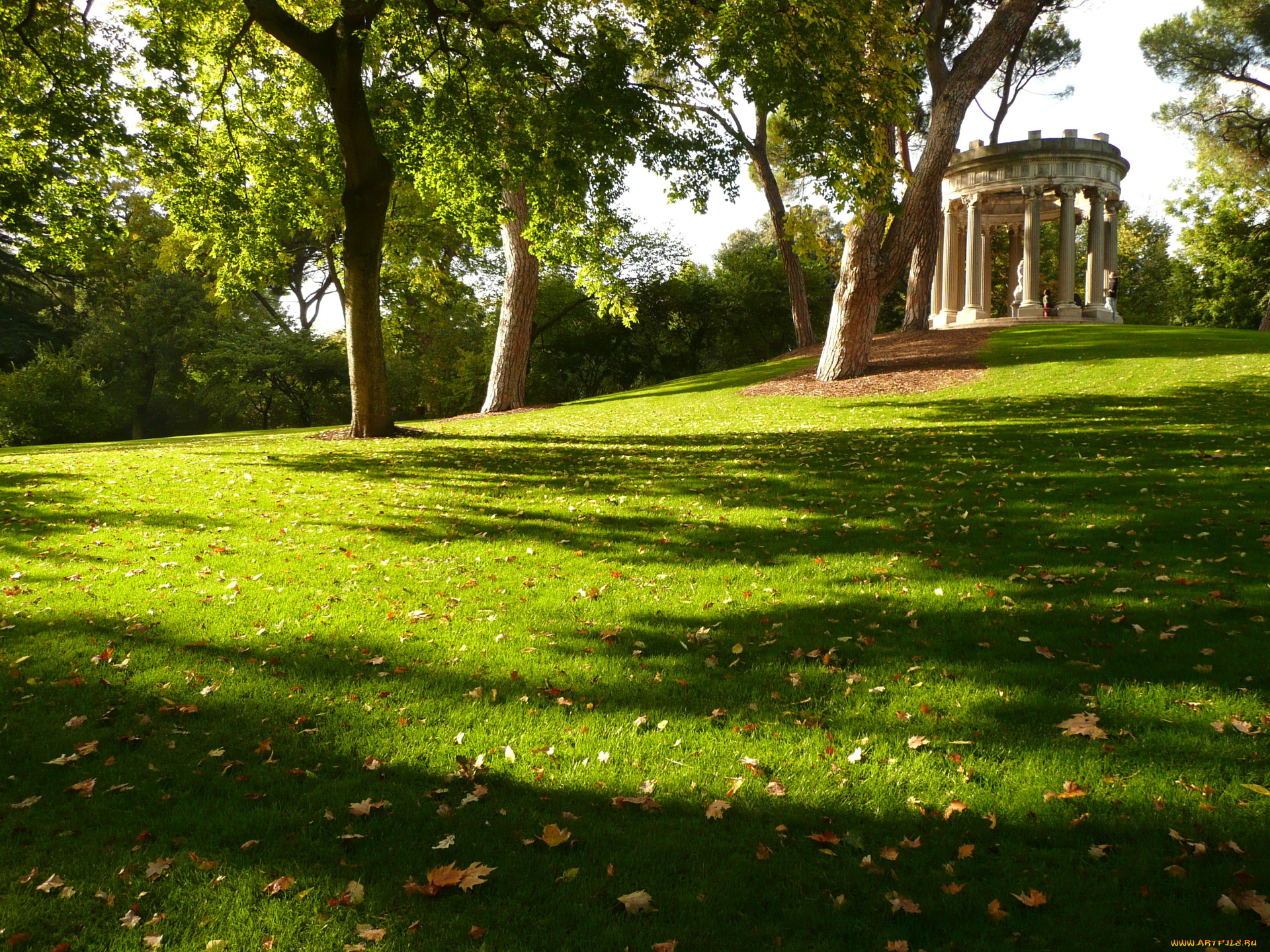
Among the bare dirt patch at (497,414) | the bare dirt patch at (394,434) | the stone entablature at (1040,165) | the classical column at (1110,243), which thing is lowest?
the bare dirt patch at (394,434)

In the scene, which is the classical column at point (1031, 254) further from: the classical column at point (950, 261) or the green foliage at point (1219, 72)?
the green foliage at point (1219, 72)

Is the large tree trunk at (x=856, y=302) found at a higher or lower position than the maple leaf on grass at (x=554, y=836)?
higher

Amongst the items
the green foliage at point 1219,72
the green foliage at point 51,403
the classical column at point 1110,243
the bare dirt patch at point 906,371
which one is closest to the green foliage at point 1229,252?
the green foliage at point 1219,72

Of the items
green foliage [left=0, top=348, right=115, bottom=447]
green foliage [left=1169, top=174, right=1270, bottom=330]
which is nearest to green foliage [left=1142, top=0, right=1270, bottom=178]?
green foliage [left=1169, top=174, right=1270, bottom=330]

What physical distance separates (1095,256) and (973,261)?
17.1ft

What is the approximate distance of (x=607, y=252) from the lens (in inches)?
763

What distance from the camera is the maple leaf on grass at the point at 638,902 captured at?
3142mm

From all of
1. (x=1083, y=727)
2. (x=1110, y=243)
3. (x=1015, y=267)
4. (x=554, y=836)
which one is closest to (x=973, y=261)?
(x=1110, y=243)

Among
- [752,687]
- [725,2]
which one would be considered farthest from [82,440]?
[752,687]

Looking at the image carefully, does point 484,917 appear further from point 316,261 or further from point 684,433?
point 316,261

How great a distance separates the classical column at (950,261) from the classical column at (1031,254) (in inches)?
107

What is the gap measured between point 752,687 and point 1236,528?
18.3ft

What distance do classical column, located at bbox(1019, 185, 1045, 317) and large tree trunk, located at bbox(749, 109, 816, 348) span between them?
903 cm

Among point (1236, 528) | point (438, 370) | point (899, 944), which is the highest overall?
point (438, 370)
